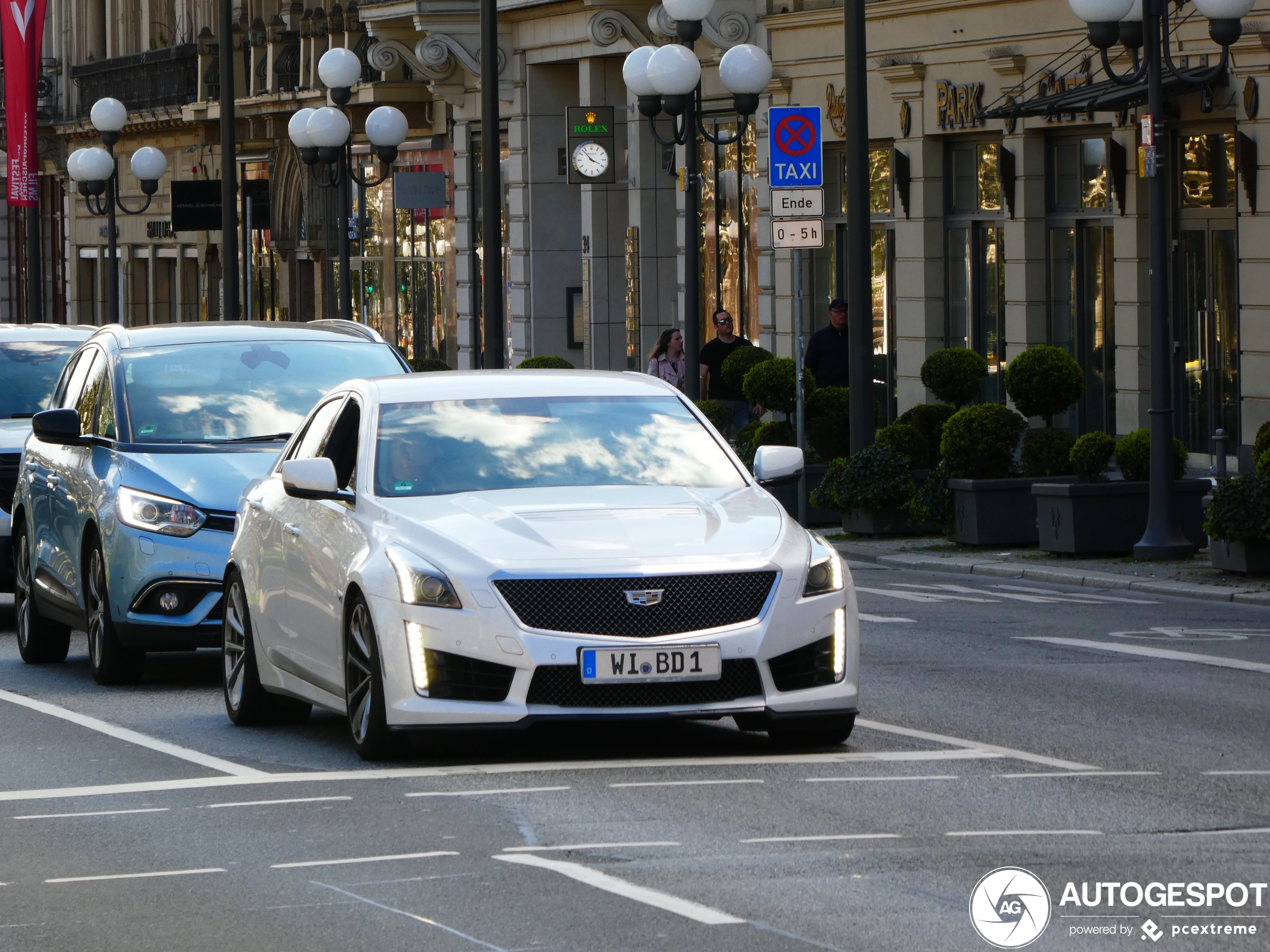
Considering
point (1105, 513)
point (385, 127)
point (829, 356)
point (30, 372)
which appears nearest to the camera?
point (30, 372)

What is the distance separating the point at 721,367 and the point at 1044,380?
699 cm

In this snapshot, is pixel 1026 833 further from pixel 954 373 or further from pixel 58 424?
pixel 954 373

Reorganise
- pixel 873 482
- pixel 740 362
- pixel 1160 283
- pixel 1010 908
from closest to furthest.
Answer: pixel 1010 908 → pixel 1160 283 → pixel 873 482 → pixel 740 362

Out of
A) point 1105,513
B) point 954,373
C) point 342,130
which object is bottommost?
point 1105,513

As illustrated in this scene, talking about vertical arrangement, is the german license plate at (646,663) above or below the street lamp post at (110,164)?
below

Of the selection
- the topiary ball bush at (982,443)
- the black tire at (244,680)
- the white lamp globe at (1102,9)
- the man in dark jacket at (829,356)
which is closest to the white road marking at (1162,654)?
the black tire at (244,680)

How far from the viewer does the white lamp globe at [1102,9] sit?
2073 centimetres

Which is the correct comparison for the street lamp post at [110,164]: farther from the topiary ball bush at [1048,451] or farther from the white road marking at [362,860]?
the white road marking at [362,860]

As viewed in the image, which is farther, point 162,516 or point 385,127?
point 385,127

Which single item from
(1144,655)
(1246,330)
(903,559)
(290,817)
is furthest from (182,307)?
(290,817)

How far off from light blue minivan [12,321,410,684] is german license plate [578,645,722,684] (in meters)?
4.11

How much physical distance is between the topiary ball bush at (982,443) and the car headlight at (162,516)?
952 centimetres

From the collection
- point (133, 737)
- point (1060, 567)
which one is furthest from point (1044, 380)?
point (133, 737)

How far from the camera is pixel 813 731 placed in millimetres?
10438
